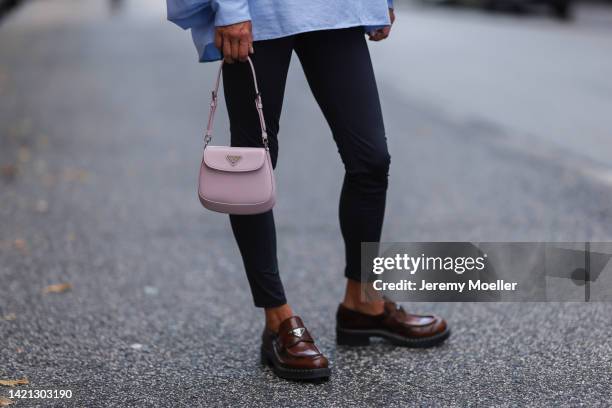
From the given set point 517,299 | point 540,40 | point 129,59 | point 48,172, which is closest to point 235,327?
point 517,299

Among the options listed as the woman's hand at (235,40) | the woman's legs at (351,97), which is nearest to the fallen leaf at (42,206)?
the woman's legs at (351,97)

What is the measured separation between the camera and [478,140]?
7441 millimetres

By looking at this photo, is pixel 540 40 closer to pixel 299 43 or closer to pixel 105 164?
pixel 105 164

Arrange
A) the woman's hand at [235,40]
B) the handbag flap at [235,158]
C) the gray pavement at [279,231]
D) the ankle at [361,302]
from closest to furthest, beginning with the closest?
the woman's hand at [235,40] < the handbag flap at [235,158] < the gray pavement at [279,231] < the ankle at [361,302]

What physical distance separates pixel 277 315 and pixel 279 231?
200 centimetres

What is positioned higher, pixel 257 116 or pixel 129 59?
pixel 257 116

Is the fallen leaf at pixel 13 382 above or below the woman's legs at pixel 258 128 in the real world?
below

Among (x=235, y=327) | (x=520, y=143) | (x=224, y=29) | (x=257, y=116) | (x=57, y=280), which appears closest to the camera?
(x=224, y=29)

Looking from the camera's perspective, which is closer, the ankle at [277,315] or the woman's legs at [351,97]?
the woman's legs at [351,97]

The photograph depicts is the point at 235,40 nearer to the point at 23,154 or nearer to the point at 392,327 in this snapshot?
the point at 392,327

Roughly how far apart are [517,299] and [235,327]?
110cm

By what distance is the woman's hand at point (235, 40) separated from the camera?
2613mm

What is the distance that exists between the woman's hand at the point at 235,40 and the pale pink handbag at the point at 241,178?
0.18 feet

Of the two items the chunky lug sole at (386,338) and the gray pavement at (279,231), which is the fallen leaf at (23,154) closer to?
the gray pavement at (279,231)
